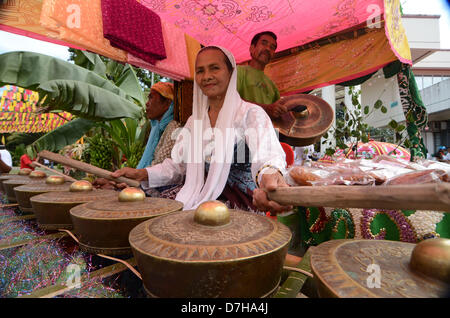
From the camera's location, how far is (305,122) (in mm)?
2299

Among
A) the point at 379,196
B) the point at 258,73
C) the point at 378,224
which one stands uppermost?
the point at 258,73

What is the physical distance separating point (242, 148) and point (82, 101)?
2.44 metres

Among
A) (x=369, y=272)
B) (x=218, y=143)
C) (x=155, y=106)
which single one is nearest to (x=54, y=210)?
(x=218, y=143)

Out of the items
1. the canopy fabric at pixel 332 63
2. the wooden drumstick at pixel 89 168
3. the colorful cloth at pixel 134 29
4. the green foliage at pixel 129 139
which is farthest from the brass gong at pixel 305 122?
the green foliage at pixel 129 139

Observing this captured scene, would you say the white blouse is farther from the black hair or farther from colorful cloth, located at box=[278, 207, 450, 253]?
the black hair

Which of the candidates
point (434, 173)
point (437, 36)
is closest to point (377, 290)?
point (434, 173)

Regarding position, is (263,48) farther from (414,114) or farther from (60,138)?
(60,138)

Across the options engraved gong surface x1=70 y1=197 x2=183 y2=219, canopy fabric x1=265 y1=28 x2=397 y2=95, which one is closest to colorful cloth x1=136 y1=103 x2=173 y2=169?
engraved gong surface x1=70 y1=197 x2=183 y2=219

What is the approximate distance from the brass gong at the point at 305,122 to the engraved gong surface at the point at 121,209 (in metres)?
1.61

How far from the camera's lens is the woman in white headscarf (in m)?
1.35

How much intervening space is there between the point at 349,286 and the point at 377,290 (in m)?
0.04

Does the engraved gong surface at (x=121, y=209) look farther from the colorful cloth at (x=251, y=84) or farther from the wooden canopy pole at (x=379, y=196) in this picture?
the colorful cloth at (x=251, y=84)

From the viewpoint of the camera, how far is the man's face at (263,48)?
239cm

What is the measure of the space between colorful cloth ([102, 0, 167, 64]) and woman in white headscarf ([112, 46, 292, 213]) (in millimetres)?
666
